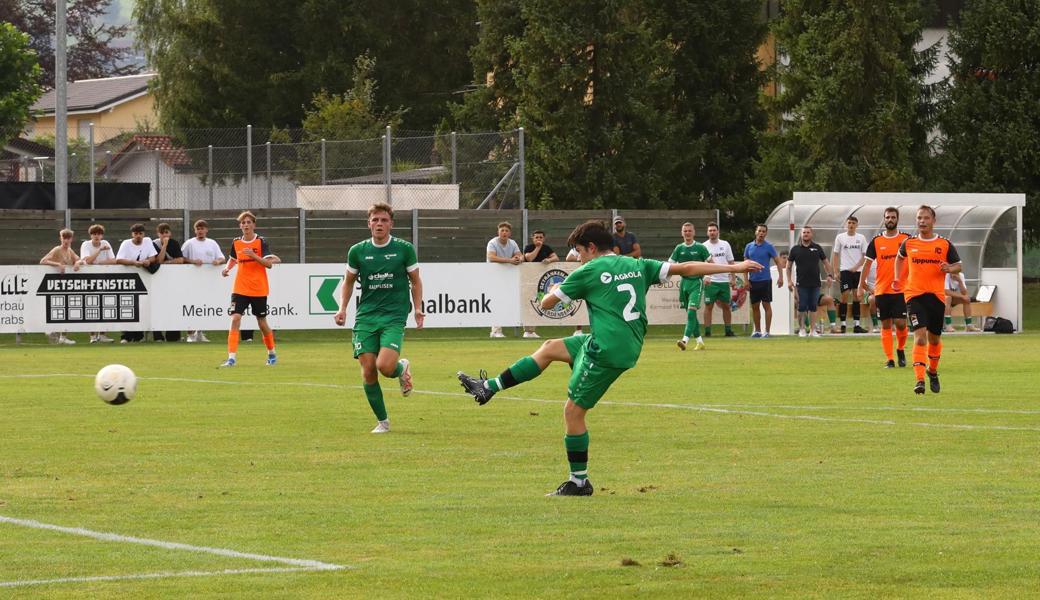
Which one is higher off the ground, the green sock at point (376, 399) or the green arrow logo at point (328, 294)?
the green arrow logo at point (328, 294)

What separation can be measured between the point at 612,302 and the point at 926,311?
337 inches

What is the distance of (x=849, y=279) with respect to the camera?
105 ft

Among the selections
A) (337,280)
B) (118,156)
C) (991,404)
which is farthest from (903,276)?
(118,156)

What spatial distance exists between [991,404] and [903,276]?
460cm

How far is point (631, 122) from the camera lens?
4538 centimetres

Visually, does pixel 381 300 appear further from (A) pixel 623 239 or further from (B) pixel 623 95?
(B) pixel 623 95

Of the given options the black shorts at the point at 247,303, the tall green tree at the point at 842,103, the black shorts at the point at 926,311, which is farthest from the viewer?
the tall green tree at the point at 842,103

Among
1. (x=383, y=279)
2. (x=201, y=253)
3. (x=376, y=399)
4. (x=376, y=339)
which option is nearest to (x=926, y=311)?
(x=383, y=279)

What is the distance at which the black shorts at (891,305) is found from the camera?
21703 millimetres

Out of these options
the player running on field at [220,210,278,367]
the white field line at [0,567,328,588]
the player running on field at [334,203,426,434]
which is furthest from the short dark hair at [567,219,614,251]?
the player running on field at [220,210,278,367]

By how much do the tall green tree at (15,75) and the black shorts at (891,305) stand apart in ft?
94.5

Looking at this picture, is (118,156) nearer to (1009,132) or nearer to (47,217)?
(47,217)

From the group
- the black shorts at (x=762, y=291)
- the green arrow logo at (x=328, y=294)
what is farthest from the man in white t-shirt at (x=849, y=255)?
the green arrow logo at (x=328, y=294)

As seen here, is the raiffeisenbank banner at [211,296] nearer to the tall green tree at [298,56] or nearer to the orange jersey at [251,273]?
the orange jersey at [251,273]
